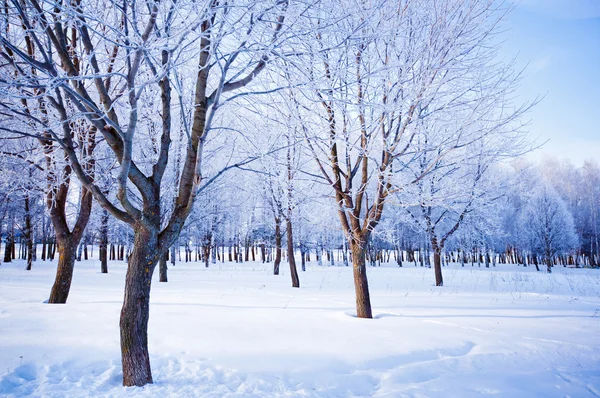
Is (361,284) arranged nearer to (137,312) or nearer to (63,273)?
(137,312)

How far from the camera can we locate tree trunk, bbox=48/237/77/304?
7891mm

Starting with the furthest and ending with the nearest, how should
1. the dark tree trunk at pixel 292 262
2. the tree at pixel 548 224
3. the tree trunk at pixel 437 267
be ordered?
the tree at pixel 548 224
the tree trunk at pixel 437 267
the dark tree trunk at pixel 292 262

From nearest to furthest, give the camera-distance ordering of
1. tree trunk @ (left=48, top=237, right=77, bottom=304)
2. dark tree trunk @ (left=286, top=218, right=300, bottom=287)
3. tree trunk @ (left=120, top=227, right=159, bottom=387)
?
tree trunk @ (left=120, top=227, right=159, bottom=387), tree trunk @ (left=48, top=237, right=77, bottom=304), dark tree trunk @ (left=286, top=218, right=300, bottom=287)

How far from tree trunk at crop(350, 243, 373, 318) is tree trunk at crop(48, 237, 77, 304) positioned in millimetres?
6655

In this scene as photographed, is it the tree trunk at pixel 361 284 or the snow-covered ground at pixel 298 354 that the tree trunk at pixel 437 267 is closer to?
the snow-covered ground at pixel 298 354

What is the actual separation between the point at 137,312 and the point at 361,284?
4.87 metres

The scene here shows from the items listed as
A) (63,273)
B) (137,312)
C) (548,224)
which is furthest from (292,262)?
(548,224)

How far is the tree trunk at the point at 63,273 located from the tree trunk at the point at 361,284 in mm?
6655

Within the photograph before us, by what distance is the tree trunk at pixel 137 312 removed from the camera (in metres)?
3.63

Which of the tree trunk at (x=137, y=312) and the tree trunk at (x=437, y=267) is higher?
the tree trunk at (x=137, y=312)

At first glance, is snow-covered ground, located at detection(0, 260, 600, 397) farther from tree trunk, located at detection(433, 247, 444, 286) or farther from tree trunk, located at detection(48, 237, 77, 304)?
tree trunk, located at detection(433, 247, 444, 286)

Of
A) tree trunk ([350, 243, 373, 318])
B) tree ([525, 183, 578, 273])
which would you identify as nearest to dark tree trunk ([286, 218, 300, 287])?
tree trunk ([350, 243, 373, 318])

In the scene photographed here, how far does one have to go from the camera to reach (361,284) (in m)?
7.35

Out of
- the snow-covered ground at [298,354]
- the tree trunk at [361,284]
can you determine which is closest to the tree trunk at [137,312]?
the snow-covered ground at [298,354]
